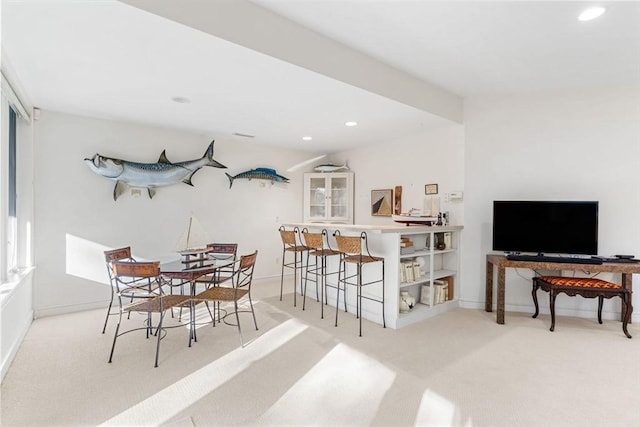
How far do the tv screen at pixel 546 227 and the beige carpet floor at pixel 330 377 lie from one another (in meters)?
0.86

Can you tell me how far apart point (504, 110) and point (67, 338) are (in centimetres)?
546

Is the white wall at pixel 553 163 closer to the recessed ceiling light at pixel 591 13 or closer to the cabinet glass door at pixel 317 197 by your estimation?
the recessed ceiling light at pixel 591 13

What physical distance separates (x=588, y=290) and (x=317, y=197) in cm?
407

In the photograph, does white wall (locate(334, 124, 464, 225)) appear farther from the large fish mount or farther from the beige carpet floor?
the large fish mount

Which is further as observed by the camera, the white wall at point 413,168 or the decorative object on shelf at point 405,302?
the white wall at point 413,168

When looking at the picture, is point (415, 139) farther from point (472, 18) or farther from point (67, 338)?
point (67, 338)

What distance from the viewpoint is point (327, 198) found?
5793mm

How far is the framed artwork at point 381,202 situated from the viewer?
4999 millimetres

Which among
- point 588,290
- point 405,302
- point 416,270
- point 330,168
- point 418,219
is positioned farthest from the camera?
point 330,168

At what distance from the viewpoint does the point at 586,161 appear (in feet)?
11.6

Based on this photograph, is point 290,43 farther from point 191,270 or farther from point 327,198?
point 327,198

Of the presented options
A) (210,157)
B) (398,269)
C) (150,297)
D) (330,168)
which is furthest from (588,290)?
(210,157)

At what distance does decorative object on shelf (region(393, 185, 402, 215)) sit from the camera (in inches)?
190

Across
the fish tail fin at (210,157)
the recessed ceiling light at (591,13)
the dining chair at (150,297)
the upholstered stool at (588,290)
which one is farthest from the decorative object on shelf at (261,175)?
the recessed ceiling light at (591,13)
